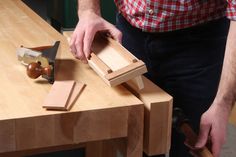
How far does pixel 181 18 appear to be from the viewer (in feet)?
3.83

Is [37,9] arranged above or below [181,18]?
below

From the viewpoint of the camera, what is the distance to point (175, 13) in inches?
45.3

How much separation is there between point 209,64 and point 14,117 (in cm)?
54

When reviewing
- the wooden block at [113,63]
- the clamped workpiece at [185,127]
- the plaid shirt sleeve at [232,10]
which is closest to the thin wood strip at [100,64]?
the wooden block at [113,63]

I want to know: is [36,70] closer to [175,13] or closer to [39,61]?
[39,61]

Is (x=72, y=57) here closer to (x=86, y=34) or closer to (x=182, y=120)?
(x=86, y=34)

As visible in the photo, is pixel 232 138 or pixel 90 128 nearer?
pixel 90 128

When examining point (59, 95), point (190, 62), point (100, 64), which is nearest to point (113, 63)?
point (100, 64)

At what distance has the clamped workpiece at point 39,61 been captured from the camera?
40.3 inches

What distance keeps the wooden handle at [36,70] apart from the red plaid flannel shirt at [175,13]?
0.30 meters

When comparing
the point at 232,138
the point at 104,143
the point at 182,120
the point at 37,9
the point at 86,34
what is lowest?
the point at 232,138

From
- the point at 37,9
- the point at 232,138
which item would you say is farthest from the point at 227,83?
the point at 37,9

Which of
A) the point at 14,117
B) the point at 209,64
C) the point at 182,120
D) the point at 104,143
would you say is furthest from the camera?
the point at 104,143

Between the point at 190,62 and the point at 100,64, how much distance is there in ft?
0.89
